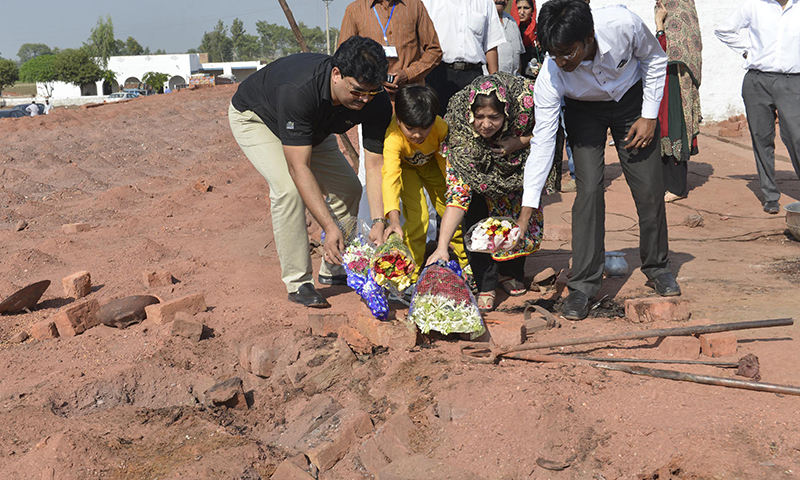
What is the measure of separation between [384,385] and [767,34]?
503 centimetres

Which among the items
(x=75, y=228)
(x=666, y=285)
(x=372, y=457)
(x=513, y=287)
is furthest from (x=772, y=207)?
(x=75, y=228)

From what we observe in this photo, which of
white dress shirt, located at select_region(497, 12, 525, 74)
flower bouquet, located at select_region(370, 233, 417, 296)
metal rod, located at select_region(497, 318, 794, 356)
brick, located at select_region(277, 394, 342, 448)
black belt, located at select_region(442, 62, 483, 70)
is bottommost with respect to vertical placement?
brick, located at select_region(277, 394, 342, 448)

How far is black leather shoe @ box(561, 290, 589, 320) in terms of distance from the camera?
371 centimetres

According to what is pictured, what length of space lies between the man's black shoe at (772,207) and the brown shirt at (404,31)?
370 cm

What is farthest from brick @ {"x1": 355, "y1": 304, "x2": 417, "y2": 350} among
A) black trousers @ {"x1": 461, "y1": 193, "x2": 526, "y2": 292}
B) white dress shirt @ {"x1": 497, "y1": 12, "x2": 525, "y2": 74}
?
white dress shirt @ {"x1": 497, "y1": 12, "x2": 525, "y2": 74}

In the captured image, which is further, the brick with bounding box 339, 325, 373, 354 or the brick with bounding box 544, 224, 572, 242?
the brick with bounding box 544, 224, 572, 242

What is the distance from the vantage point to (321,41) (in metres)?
131

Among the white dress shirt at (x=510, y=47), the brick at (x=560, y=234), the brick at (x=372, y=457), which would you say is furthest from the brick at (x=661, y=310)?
the white dress shirt at (x=510, y=47)

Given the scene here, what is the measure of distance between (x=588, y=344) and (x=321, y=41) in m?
135

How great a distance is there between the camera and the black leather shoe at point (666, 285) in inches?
155

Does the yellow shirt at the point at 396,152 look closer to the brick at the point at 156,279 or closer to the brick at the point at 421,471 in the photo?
the brick at the point at 421,471

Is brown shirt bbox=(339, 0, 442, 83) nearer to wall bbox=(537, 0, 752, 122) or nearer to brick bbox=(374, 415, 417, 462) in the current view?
brick bbox=(374, 415, 417, 462)

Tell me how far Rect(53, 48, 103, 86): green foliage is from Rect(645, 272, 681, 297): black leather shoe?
59.5m

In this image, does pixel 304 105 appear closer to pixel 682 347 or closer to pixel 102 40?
pixel 682 347
